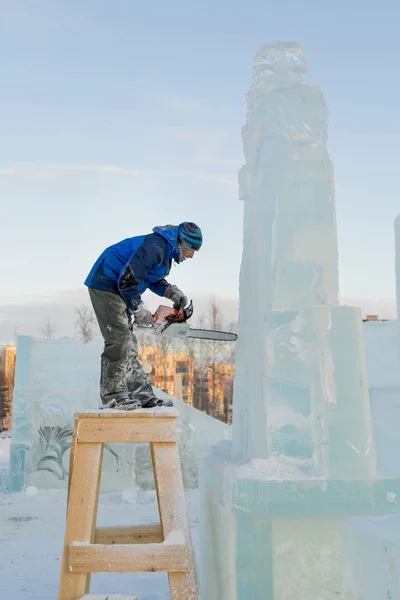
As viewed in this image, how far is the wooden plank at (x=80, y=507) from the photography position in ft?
8.70

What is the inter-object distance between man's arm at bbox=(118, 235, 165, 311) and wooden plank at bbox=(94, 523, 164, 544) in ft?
4.36

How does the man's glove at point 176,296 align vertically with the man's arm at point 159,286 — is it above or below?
below

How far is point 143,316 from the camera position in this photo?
10.8ft

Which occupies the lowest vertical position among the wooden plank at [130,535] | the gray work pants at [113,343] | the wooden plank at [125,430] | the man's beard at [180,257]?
the wooden plank at [130,535]

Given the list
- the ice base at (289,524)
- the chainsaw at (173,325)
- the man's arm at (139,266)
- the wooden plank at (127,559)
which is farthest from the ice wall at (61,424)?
the ice base at (289,524)

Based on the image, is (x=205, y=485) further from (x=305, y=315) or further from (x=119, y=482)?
(x=119, y=482)

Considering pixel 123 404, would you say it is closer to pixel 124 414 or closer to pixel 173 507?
pixel 124 414

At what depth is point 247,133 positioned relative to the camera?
10.2 feet

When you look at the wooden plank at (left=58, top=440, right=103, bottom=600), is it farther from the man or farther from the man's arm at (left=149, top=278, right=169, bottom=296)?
the man's arm at (left=149, top=278, right=169, bottom=296)

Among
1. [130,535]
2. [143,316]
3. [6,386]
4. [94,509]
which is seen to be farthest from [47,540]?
[6,386]

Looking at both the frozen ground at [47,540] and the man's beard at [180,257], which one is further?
the frozen ground at [47,540]

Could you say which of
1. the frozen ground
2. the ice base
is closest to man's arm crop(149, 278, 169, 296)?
the ice base

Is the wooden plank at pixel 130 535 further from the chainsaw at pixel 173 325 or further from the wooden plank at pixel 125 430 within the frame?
the chainsaw at pixel 173 325

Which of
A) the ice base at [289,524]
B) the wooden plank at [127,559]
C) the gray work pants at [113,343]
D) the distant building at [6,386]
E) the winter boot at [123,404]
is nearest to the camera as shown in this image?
the ice base at [289,524]
